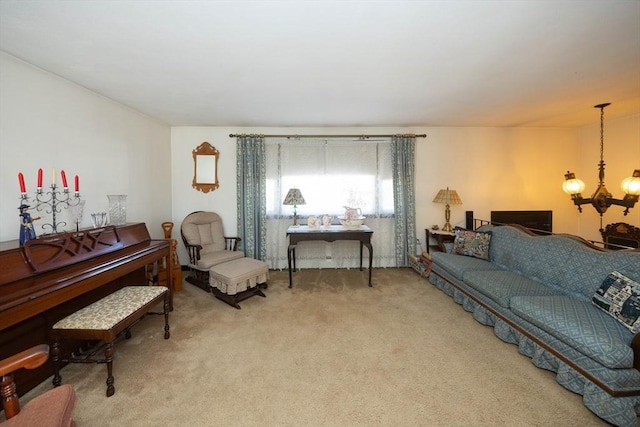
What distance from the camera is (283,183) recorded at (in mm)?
4320

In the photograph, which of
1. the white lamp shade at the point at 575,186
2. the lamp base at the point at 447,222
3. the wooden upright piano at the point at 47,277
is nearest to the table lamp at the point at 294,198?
the wooden upright piano at the point at 47,277

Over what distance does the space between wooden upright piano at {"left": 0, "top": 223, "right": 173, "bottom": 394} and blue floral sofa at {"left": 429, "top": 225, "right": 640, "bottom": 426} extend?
11.1 feet

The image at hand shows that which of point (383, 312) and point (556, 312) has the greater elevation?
point (556, 312)

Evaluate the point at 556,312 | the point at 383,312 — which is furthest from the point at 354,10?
the point at 383,312

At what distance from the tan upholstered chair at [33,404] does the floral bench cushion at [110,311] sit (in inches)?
26.3

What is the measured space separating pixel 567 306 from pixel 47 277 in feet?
12.4

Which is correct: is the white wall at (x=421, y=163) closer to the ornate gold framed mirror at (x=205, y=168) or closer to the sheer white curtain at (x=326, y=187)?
the ornate gold framed mirror at (x=205, y=168)

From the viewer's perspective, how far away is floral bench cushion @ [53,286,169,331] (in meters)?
1.74

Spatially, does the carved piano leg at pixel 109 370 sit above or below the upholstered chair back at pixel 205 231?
below

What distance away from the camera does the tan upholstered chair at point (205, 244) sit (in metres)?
3.44

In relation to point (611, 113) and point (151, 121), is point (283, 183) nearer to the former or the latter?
point (151, 121)

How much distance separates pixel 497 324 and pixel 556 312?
1.87 feet

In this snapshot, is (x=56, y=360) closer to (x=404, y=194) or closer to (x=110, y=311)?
(x=110, y=311)

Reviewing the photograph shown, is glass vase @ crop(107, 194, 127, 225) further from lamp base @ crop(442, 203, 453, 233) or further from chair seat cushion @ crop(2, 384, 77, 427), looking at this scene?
lamp base @ crop(442, 203, 453, 233)
